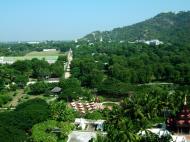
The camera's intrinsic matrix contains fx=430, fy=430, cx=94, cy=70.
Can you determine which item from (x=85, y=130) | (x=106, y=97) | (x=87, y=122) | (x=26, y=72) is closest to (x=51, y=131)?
(x=85, y=130)

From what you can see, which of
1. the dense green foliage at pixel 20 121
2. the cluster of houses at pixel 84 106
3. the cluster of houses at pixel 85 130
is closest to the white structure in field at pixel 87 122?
the cluster of houses at pixel 85 130

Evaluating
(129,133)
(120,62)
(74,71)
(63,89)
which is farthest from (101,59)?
(129,133)

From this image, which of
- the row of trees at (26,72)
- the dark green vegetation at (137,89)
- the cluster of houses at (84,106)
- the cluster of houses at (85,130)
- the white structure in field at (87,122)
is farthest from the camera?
the row of trees at (26,72)

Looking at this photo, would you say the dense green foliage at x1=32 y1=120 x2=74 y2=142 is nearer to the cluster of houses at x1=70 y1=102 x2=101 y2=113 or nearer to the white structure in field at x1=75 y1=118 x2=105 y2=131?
the white structure in field at x1=75 y1=118 x2=105 y2=131

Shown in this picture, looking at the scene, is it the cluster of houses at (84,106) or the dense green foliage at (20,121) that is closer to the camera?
the dense green foliage at (20,121)

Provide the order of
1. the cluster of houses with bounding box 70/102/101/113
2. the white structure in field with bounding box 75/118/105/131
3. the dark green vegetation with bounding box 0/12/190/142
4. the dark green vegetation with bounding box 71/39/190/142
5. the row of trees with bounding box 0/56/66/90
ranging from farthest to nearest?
the row of trees with bounding box 0/56/66/90
the cluster of houses with bounding box 70/102/101/113
the white structure in field with bounding box 75/118/105/131
the dark green vegetation with bounding box 0/12/190/142
the dark green vegetation with bounding box 71/39/190/142

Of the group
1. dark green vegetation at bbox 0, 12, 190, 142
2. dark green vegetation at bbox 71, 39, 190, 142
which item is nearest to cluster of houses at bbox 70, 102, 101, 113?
dark green vegetation at bbox 0, 12, 190, 142

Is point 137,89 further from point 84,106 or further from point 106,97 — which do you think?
point 84,106

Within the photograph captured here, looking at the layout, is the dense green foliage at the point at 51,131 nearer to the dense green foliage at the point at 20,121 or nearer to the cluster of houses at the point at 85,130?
the cluster of houses at the point at 85,130

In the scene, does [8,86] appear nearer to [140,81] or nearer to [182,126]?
[140,81]

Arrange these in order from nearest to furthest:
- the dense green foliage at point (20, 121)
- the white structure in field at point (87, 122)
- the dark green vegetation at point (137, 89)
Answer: the dark green vegetation at point (137, 89), the dense green foliage at point (20, 121), the white structure in field at point (87, 122)

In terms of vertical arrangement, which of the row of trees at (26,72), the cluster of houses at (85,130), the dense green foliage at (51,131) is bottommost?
the cluster of houses at (85,130)
